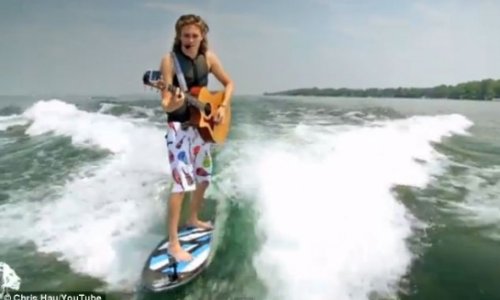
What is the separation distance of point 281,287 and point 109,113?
611 centimetres

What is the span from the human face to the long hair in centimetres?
2

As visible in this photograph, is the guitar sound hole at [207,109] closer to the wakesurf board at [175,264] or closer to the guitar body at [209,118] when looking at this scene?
the guitar body at [209,118]

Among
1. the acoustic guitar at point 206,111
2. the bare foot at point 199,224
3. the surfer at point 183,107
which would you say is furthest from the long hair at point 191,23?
the bare foot at point 199,224

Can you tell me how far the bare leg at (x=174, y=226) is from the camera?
269cm

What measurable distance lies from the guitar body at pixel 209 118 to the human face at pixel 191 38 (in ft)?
0.78

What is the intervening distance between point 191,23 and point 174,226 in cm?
116

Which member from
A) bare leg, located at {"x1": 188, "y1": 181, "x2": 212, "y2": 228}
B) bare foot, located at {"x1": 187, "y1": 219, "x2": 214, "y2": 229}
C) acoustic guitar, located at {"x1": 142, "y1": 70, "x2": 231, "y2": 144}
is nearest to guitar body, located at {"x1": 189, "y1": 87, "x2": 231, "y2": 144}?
acoustic guitar, located at {"x1": 142, "y1": 70, "x2": 231, "y2": 144}

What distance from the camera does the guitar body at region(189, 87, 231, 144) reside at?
2.77 meters

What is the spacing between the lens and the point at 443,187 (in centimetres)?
420

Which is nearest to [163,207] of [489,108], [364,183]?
[364,183]

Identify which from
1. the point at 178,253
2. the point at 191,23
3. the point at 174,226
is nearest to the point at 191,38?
the point at 191,23

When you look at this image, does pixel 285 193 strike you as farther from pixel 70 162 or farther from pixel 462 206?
pixel 70 162

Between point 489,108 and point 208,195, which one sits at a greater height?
point 489,108

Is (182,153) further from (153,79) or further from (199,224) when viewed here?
(199,224)
